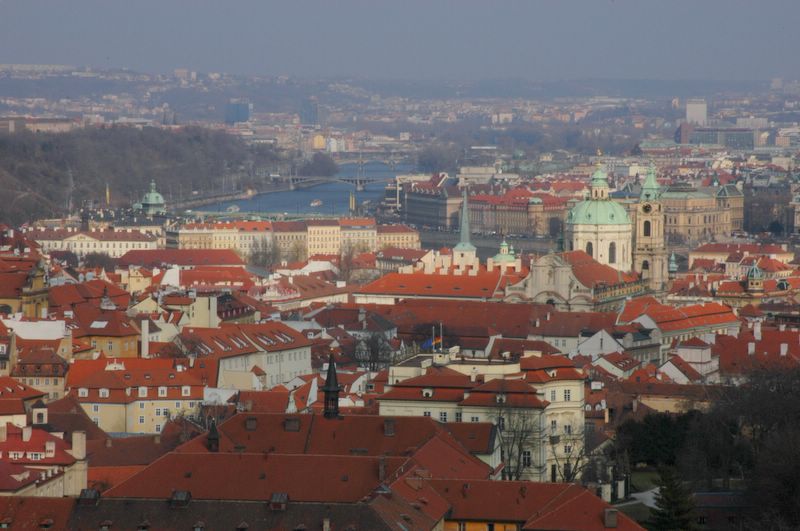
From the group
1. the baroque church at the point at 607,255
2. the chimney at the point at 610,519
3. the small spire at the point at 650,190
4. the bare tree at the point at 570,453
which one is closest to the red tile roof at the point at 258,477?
the chimney at the point at 610,519

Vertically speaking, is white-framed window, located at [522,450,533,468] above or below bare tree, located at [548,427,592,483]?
above

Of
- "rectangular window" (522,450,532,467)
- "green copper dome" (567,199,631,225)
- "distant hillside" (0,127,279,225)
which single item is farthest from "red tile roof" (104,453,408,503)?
"distant hillside" (0,127,279,225)

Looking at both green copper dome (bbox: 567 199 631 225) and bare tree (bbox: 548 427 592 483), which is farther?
green copper dome (bbox: 567 199 631 225)

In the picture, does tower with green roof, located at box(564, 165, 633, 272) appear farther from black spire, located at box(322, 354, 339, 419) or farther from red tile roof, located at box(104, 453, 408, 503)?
red tile roof, located at box(104, 453, 408, 503)

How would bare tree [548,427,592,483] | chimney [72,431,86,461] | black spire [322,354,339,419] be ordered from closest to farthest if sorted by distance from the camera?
chimney [72,431,86,461] < black spire [322,354,339,419] < bare tree [548,427,592,483]

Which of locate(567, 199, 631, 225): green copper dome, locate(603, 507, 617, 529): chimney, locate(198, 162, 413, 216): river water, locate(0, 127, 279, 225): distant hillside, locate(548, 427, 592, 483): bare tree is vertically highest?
locate(603, 507, 617, 529): chimney

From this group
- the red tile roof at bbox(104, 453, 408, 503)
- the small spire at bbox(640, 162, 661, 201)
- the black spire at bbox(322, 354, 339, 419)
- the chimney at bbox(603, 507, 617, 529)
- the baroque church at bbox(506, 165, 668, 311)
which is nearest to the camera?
the chimney at bbox(603, 507, 617, 529)
